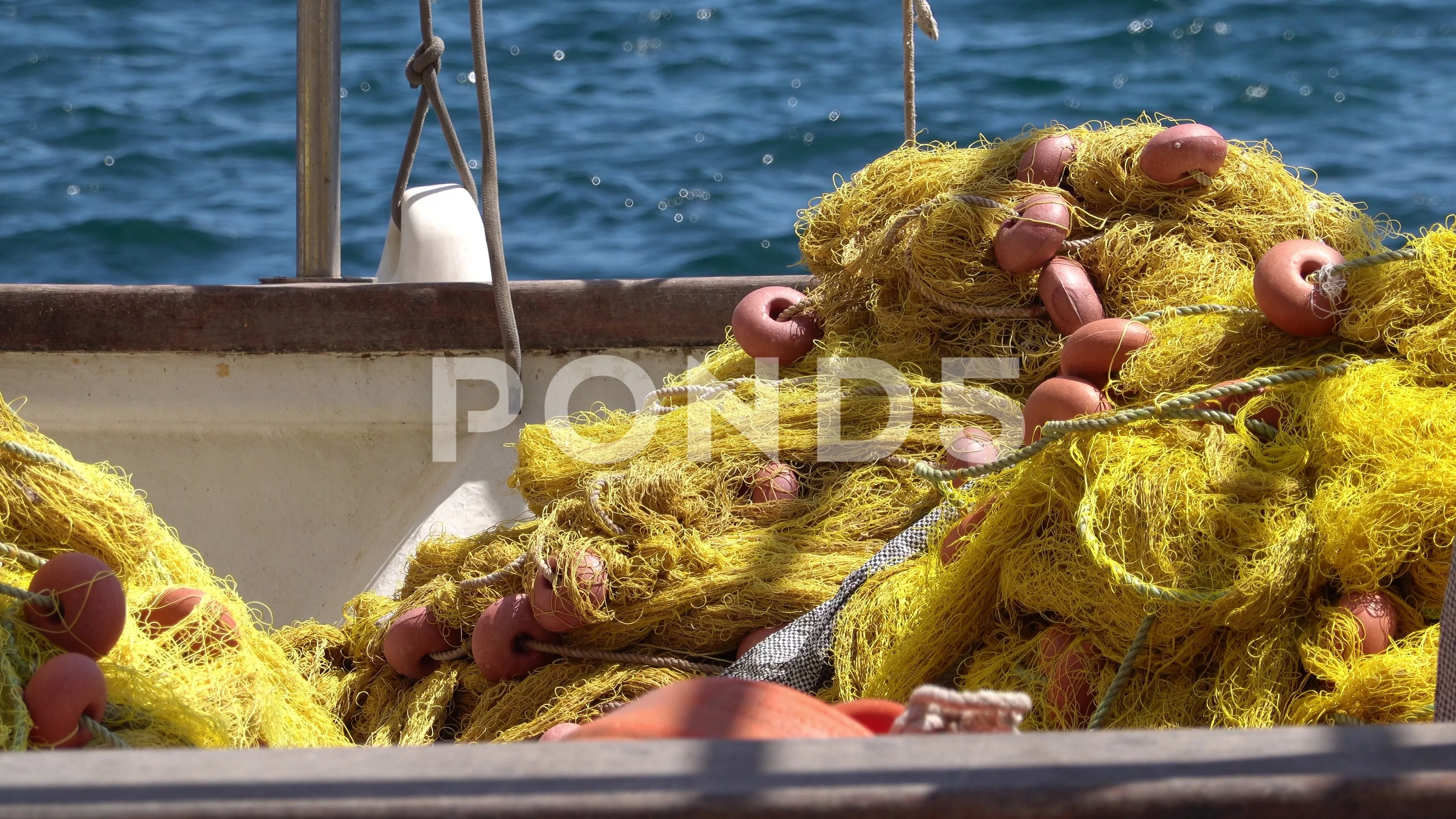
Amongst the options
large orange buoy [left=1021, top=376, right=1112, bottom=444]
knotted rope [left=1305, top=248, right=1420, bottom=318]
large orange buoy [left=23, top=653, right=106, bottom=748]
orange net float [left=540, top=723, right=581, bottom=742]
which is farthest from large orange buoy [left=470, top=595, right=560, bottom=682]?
knotted rope [left=1305, top=248, right=1420, bottom=318]

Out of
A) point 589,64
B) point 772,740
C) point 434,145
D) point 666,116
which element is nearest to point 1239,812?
point 772,740

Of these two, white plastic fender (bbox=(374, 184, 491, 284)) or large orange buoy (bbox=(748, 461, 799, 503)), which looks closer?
large orange buoy (bbox=(748, 461, 799, 503))

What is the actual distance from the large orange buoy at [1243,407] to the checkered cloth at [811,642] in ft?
1.70

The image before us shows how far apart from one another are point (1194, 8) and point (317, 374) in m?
11.3

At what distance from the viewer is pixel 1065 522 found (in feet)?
6.71

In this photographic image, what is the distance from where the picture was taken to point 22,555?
210 centimetres

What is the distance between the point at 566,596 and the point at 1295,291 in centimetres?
135

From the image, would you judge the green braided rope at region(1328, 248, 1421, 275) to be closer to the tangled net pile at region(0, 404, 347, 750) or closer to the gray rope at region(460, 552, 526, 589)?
the gray rope at region(460, 552, 526, 589)

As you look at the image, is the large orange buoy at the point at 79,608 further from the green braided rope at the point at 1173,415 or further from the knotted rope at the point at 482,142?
the knotted rope at the point at 482,142

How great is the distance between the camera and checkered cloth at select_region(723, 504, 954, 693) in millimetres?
2312

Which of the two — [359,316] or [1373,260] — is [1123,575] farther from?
[359,316]

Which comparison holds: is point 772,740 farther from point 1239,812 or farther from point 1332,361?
point 1332,361

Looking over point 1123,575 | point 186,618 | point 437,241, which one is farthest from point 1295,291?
point 437,241

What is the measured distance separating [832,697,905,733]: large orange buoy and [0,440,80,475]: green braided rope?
146 centimetres
